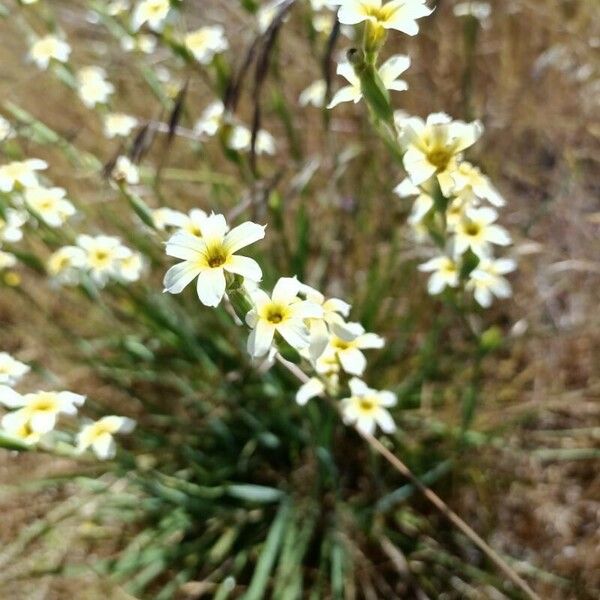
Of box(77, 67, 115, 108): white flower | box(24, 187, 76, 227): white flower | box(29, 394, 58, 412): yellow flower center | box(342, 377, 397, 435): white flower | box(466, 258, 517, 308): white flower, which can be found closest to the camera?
box(29, 394, 58, 412): yellow flower center

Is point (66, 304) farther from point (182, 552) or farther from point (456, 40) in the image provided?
point (456, 40)

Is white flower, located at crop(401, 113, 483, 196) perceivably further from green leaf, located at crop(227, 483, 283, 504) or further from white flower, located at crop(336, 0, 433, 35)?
green leaf, located at crop(227, 483, 283, 504)

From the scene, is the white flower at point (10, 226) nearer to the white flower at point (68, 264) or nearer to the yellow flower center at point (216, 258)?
the white flower at point (68, 264)

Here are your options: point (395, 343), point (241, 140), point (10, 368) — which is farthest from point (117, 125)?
point (395, 343)

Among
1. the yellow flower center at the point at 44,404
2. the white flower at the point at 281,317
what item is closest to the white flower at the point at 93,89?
the yellow flower center at the point at 44,404

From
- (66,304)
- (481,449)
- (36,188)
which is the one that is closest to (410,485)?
(481,449)

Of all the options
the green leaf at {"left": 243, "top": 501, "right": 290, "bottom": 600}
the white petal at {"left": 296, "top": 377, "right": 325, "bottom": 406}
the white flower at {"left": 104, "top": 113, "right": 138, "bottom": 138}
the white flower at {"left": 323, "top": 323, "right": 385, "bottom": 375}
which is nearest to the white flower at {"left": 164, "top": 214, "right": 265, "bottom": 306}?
the white flower at {"left": 323, "top": 323, "right": 385, "bottom": 375}
